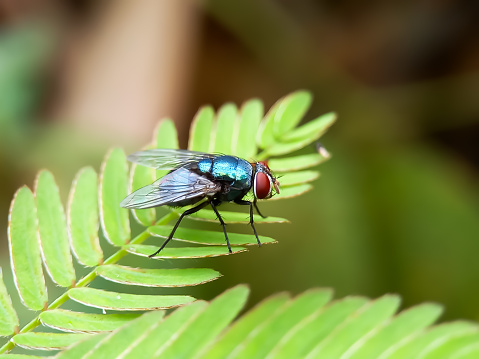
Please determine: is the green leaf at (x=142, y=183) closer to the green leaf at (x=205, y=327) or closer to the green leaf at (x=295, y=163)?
the green leaf at (x=295, y=163)

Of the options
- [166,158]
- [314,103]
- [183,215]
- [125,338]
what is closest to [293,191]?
[183,215]

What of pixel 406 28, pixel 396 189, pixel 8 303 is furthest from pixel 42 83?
pixel 8 303

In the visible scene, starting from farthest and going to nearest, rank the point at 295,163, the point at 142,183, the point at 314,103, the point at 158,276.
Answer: the point at 314,103
the point at 295,163
the point at 142,183
the point at 158,276

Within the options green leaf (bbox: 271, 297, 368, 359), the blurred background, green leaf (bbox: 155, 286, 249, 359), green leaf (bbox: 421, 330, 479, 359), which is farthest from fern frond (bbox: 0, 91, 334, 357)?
the blurred background

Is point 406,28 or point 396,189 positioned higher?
point 406,28

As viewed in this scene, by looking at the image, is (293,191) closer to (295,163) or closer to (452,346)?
(295,163)

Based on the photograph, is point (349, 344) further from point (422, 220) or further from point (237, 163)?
point (422, 220)

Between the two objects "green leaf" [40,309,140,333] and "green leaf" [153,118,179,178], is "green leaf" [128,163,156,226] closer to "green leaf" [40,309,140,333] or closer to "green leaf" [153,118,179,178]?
"green leaf" [153,118,179,178]
